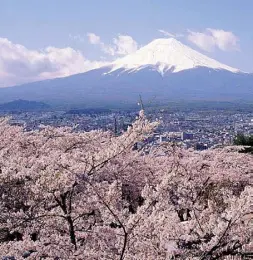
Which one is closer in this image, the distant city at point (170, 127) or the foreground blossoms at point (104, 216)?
the foreground blossoms at point (104, 216)

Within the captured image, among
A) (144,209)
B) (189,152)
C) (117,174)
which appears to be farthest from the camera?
(189,152)

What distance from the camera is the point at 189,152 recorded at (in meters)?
14.8

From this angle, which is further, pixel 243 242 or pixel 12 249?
pixel 12 249

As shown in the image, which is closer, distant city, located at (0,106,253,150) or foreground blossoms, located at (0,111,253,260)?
foreground blossoms, located at (0,111,253,260)

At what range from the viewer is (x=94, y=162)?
16.9ft

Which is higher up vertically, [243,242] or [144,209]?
[144,209]

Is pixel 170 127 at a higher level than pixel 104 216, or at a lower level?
lower

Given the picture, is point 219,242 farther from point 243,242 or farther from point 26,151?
point 26,151

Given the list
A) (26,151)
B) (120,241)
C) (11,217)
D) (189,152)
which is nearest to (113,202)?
(120,241)

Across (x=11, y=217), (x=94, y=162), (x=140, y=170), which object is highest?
(x=94, y=162)

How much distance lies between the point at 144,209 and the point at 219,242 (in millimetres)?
798

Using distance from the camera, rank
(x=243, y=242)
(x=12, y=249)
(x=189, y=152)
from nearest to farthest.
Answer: (x=243, y=242) < (x=12, y=249) < (x=189, y=152)

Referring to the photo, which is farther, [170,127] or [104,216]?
[170,127]

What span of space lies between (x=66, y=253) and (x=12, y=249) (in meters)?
0.75
